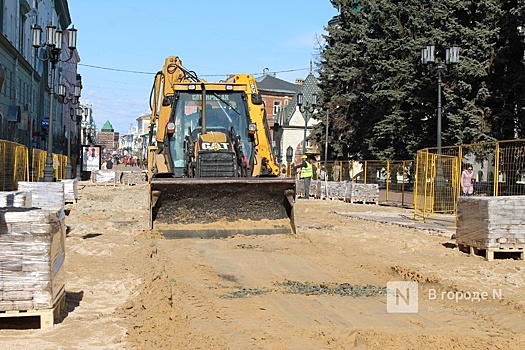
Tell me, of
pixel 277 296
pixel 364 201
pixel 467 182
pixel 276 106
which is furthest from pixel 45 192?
pixel 276 106

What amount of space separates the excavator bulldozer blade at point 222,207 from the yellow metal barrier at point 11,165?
7273 mm

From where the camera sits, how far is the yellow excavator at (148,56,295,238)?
1318 cm

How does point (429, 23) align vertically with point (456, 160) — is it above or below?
above

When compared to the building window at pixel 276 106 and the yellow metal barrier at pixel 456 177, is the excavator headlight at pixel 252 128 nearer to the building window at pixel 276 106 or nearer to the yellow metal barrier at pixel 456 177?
the yellow metal barrier at pixel 456 177

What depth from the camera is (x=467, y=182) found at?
63.5 feet

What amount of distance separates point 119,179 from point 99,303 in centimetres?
4476

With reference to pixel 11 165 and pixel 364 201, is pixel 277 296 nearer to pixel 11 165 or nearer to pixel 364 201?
pixel 11 165

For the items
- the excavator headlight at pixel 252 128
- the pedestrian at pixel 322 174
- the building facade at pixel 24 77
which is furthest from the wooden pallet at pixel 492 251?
the pedestrian at pixel 322 174

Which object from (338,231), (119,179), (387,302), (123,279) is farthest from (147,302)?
(119,179)

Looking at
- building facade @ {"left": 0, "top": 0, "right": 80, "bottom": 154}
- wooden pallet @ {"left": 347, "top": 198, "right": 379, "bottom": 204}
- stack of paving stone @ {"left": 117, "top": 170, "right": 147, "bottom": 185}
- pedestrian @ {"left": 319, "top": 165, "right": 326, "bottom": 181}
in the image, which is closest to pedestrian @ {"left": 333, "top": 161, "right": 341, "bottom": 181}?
pedestrian @ {"left": 319, "top": 165, "right": 326, "bottom": 181}

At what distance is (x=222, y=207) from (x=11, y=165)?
9.07 metres

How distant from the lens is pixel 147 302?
756 centimetres

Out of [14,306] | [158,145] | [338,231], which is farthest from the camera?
[338,231]

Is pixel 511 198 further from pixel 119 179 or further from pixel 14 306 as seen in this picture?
pixel 119 179
